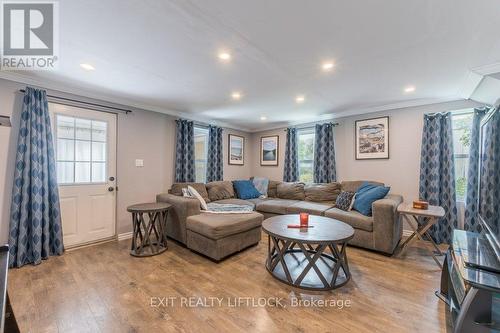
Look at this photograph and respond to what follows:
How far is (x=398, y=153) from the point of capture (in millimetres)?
3754

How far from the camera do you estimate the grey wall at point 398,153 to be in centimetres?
357

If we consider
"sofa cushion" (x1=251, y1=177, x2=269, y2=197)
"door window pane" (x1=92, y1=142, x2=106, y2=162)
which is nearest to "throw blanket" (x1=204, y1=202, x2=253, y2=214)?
"sofa cushion" (x1=251, y1=177, x2=269, y2=197)

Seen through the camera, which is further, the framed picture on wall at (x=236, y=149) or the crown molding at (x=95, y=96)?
the framed picture on wall at (x=236, y=149)

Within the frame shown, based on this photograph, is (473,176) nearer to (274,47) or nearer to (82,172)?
(274,47)

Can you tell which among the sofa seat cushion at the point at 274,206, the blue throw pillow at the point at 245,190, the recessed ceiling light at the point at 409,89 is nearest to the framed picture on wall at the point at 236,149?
the blue throw pillow at the point at 245,190

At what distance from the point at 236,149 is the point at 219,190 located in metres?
1.52

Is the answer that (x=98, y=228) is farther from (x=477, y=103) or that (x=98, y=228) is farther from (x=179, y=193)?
(x=477, y=103)

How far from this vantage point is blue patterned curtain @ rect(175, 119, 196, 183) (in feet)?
13.8

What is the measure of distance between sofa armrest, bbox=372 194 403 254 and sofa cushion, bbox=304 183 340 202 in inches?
46.3

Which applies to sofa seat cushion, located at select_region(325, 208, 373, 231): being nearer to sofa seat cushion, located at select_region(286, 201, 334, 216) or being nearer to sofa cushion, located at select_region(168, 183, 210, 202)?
sofa seat cushion, located at select_region(286, 201, 334, 216)

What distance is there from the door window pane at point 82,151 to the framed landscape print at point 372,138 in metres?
4.58

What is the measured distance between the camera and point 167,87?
9.72 ft

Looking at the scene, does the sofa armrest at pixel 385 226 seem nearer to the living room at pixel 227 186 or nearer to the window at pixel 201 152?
the living room at pixel 227 186

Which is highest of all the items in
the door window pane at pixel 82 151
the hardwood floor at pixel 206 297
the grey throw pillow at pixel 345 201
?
the door window pane at pixel 82 151
